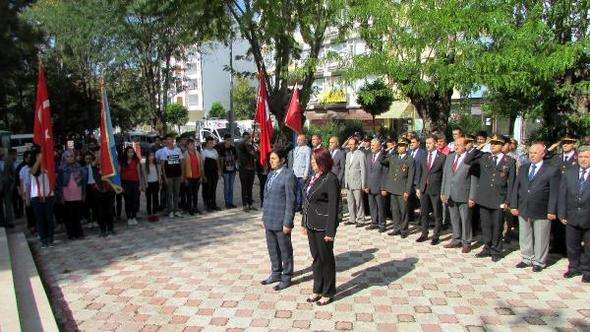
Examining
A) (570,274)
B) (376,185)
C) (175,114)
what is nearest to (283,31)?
(376,185)

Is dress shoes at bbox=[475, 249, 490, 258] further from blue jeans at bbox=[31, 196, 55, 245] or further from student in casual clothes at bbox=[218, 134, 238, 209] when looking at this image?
blue jeans at bbox=[31, 196, 55, 245]

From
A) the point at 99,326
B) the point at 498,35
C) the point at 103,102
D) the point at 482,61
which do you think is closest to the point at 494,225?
the point at 482,61

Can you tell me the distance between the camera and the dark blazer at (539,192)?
632 cm

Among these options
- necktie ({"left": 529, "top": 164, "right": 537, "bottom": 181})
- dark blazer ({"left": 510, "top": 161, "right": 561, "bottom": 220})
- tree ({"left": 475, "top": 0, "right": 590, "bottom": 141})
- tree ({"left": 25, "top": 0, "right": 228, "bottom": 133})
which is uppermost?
tree ({"left": 25, "top": 0, "right": 228, "bottom": 133})

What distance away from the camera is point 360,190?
9.41 metres

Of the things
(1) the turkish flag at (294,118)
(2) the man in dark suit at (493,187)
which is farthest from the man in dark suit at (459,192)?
(1) the turkish flag at (294,118)

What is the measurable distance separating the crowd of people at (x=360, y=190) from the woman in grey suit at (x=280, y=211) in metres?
0.01

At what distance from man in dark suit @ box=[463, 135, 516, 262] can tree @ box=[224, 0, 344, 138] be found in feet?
18.7

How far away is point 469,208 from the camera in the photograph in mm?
7422

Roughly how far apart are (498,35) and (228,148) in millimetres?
6470

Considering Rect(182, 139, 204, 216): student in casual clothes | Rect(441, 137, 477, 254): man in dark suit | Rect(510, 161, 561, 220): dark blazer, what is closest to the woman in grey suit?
Rect(441, 137, 477, 254): man in dark suit

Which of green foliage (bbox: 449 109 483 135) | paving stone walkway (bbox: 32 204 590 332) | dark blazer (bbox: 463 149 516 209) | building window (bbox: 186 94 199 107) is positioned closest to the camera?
paving stone walkway (bbox: 32 204 590 332)

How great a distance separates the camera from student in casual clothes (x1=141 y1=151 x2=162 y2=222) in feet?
34.6

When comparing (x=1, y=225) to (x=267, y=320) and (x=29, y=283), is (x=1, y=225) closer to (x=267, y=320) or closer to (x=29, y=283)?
(x=29, y=283)
